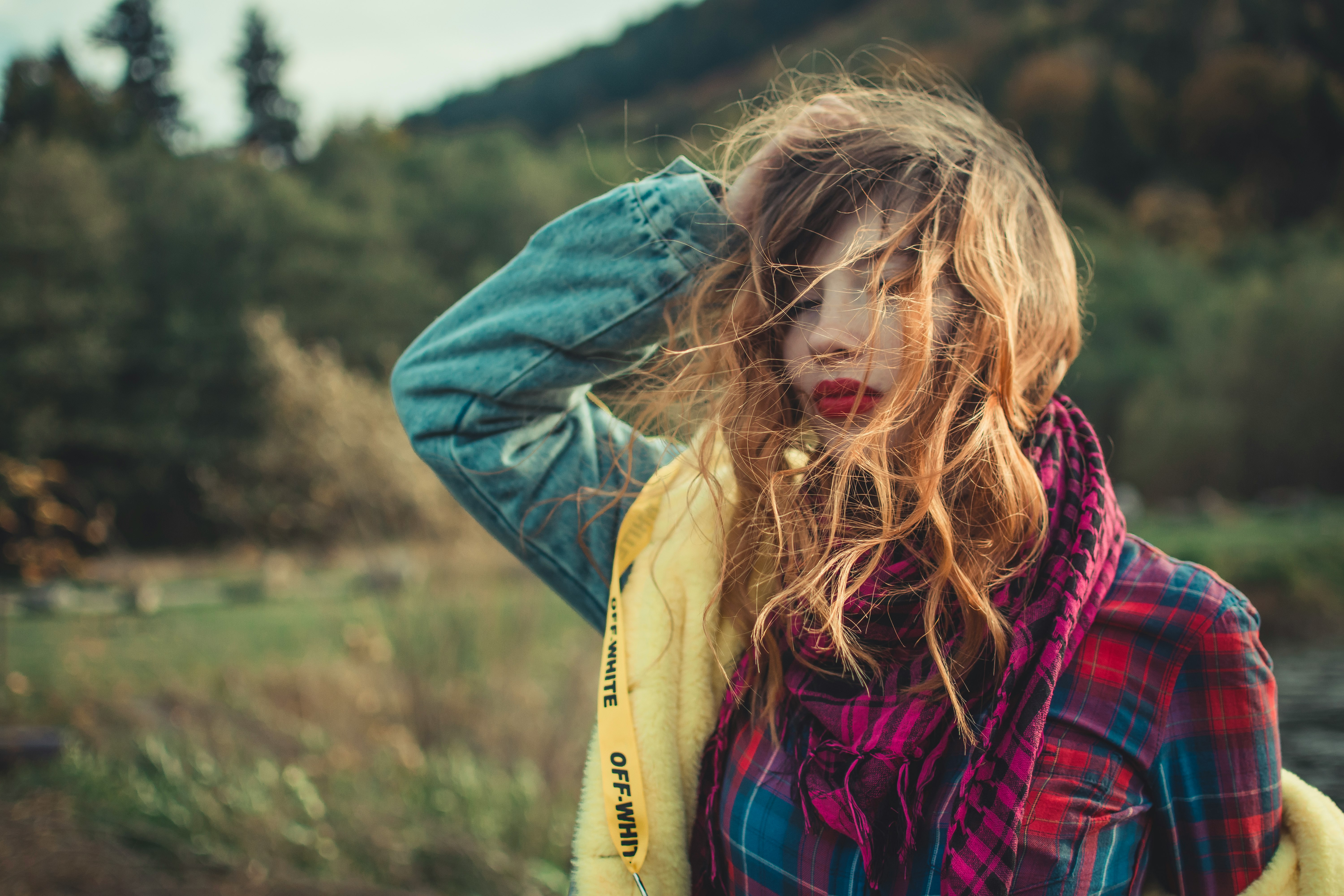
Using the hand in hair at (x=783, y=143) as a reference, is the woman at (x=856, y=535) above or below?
below

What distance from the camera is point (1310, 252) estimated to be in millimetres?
25656

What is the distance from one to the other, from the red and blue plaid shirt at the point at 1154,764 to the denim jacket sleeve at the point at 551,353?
583 millimetres

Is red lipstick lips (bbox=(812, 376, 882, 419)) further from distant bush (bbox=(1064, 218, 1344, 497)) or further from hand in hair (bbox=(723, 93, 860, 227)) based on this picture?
distant bush (bbox=(1064, 218, 1344, 497))

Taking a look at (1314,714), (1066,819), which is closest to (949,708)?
(1066,819)

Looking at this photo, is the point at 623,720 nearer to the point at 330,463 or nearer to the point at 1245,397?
the point at 330,463

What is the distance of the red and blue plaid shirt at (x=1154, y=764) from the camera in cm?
79

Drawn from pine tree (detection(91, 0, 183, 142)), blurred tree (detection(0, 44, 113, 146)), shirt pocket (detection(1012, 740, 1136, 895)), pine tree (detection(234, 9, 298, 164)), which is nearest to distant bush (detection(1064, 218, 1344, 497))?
shirt pocket (detection(1012, 740, 1136, 895))

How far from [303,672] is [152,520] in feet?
45.9

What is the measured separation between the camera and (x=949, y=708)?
0.86m

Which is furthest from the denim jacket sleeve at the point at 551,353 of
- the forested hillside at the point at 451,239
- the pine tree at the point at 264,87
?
the pine tree at the point at 264,87

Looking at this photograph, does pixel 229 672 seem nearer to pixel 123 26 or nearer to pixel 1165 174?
pixel 123 26

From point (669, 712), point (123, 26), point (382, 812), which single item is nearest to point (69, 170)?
point (123, 26)

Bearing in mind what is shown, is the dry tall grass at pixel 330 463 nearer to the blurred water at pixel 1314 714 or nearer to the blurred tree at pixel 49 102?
the blurred water at pixel 1314 714

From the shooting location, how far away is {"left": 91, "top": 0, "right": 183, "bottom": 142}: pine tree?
16.8m
